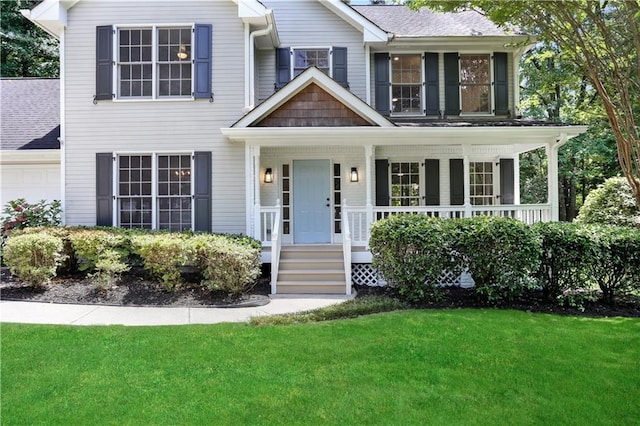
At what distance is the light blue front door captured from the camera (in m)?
9.86

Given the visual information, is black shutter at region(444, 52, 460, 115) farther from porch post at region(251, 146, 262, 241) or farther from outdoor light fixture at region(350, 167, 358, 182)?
porch post at region(251, 146, 262, 241)

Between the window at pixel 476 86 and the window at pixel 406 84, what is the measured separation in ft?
3.82

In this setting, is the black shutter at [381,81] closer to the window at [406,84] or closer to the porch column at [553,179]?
the window at [406,84]

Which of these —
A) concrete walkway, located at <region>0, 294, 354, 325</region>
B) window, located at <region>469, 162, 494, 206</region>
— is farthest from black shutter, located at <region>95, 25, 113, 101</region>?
window, located at <region>469, 162, 494, 206</region>

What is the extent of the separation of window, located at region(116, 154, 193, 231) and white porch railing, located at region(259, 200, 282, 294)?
70.2 inches

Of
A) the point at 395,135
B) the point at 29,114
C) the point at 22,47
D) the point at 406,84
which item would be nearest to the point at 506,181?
the point at 406,84

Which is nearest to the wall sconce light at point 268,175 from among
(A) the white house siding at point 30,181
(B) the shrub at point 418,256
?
(B) the shrub at point 418,256

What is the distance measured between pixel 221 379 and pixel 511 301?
507cm

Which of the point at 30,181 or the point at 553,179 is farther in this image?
the point at 30,181

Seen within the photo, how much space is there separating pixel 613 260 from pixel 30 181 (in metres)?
12.9

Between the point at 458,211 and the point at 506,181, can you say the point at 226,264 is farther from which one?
the point at 506,181

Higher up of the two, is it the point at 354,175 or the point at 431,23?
the point at 431,23

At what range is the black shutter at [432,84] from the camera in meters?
10.4

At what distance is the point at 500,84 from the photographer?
10383 mm
